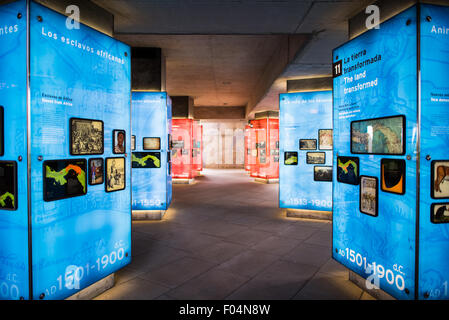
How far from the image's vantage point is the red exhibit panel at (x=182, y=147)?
13578 millimetres

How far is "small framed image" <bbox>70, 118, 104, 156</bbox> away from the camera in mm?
2922

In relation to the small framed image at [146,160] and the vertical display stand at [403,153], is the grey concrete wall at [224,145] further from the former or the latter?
Result: the vertical display stand at [403,153]

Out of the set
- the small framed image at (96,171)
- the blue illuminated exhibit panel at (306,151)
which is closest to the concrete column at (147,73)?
the blue illuminated exhibit panel at (306,151)

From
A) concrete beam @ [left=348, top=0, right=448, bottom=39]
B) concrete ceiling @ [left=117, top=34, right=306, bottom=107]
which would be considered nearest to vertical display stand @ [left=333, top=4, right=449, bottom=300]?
concrete beam @ [left=348, top=0, right=448, bottom=39]

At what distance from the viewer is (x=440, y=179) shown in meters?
2.61

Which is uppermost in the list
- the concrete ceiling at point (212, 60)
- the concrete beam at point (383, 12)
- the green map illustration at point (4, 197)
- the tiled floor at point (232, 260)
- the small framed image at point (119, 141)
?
the concrete ceiling at point (212, 60)

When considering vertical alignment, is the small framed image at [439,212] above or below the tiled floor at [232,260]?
above

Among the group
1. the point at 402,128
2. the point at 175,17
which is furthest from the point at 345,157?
the point at 175,17

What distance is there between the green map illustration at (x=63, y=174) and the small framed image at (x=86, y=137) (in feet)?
0.51

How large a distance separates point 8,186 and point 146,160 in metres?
4.33

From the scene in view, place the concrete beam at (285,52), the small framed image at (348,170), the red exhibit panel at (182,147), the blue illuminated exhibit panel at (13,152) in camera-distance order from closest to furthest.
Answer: the blue illuminated exhibit panel at (13,152)
the small framed image at (348,170)
the concrete beam at (285,52)
the red exhibit panel at (182,147)

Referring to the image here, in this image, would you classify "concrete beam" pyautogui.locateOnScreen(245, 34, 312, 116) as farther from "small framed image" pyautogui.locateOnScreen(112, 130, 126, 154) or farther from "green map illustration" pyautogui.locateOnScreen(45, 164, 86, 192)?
"green map illustration" pyautogui.locateOnScreen(45, 164, 86, 192)
